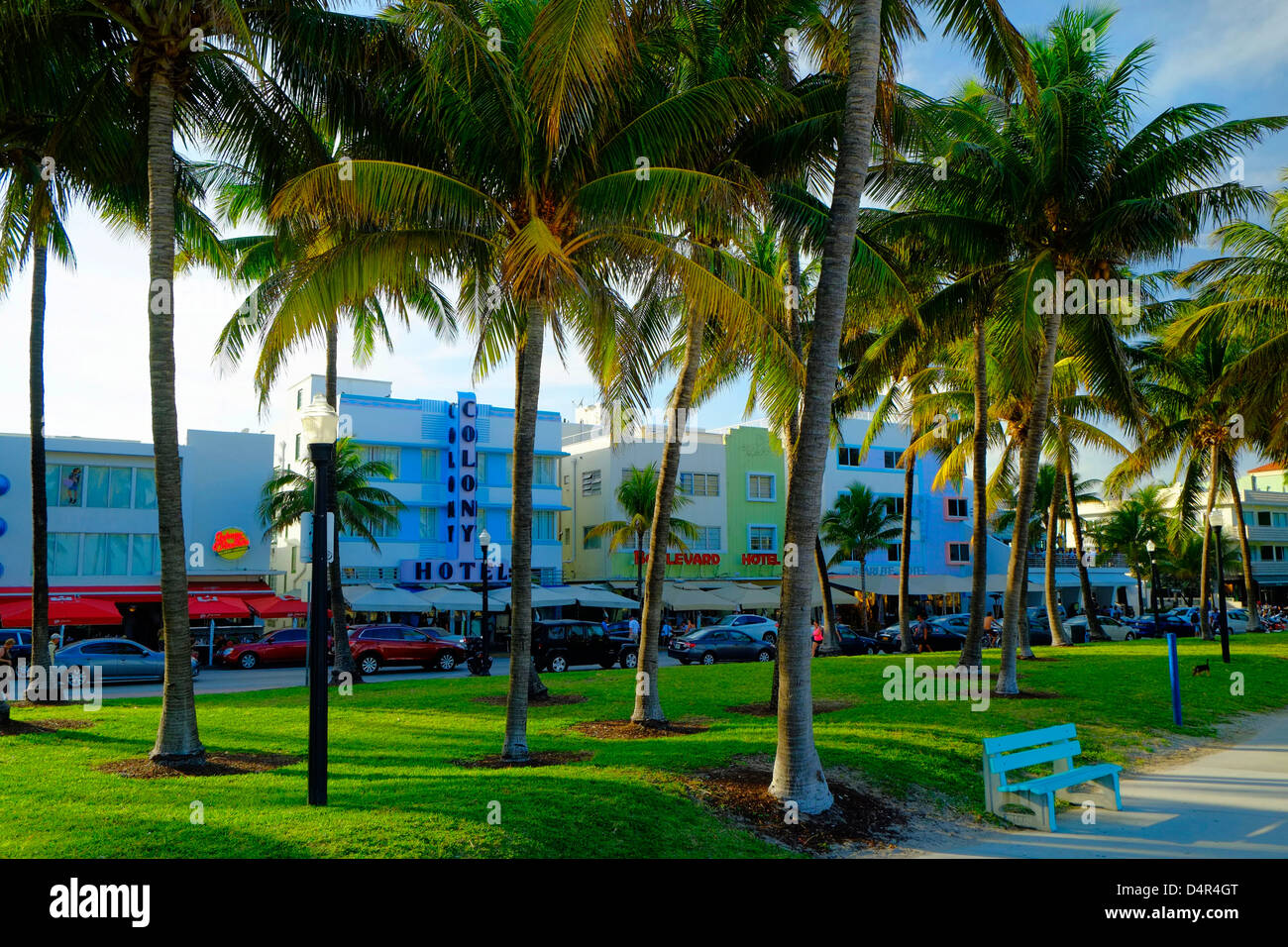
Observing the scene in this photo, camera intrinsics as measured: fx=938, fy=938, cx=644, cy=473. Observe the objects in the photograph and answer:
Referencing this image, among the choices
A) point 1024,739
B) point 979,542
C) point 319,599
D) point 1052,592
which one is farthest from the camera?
point 1052,592

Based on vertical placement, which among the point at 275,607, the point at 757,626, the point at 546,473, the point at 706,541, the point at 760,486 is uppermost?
the point at 546,473

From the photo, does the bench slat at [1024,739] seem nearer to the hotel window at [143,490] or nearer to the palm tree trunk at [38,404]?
the palm tree trunk at [38,404]

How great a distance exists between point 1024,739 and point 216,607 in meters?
30.4

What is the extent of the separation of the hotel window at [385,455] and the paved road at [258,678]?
12294 mm

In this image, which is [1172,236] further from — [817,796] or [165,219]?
[165,219]

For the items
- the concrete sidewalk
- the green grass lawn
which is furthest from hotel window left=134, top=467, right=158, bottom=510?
the concrete sidewalk

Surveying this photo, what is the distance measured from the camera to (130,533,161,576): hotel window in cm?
3703

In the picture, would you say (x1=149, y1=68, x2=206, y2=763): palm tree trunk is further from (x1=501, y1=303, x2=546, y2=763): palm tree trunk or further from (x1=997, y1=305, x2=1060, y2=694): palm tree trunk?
(x1=997, y1=305, x2=1060, y2=694): palm tree trunk

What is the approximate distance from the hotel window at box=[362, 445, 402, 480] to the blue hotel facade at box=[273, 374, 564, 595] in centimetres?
5

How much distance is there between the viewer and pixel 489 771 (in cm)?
1023

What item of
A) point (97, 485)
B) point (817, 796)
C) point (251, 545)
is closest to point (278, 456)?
point (251, 545)

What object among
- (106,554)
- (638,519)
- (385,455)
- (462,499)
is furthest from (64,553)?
(638,519)

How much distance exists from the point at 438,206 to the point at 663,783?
6.87 m

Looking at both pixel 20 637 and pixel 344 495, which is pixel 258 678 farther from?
pixel 344 495
